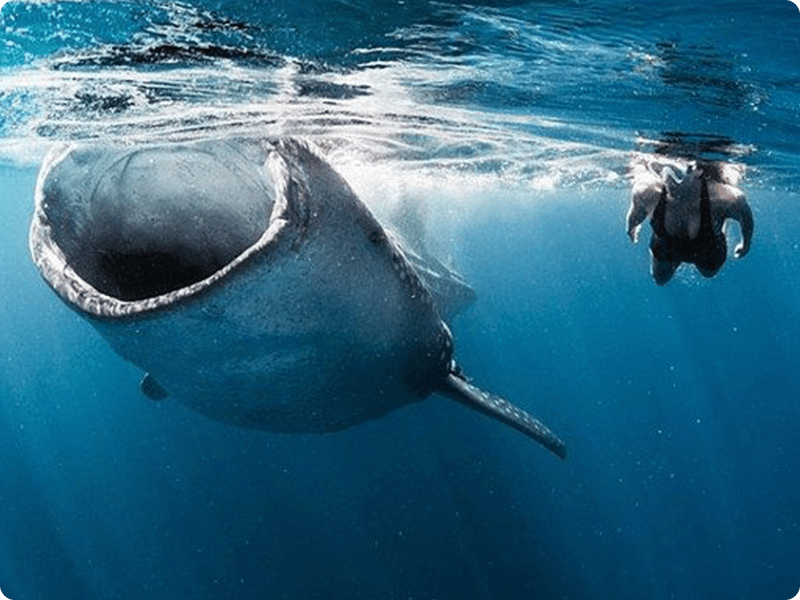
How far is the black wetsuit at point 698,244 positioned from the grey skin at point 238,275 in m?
3.43

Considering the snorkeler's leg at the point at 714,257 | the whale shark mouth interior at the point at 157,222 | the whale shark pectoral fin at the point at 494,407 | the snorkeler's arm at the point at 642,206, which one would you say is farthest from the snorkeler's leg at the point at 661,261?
the whale shark mouth interior at the point at 157,222

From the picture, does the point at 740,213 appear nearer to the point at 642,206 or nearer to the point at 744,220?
the point at 744,220

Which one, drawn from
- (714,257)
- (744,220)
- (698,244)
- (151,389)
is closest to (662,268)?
(698,244)

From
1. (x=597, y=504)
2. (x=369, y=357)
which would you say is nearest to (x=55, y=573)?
(x=597, y=504)

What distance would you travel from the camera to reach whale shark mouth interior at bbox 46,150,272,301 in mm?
4699

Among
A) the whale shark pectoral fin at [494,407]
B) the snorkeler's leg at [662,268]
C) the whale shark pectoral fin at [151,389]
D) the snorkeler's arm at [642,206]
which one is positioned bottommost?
the whale shark pectoral fin at [151,389]

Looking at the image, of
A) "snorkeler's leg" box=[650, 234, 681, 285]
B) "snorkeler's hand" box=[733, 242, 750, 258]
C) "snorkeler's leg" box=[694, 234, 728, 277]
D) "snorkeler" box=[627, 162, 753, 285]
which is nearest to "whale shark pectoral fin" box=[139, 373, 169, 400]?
"snorkeler" box=[627, 162, 753, 285]

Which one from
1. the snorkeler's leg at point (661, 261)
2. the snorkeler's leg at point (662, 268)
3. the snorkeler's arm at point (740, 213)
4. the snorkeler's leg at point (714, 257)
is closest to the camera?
the snorkeler's leg at point (714, 257)

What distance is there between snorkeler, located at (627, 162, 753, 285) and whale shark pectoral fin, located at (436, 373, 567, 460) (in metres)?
2.43

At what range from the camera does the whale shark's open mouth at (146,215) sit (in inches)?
179

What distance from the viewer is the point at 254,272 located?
3719 mm

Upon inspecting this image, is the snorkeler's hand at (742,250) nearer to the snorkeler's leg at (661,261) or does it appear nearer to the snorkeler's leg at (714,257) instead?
the snorkeler's leg at (714,257)

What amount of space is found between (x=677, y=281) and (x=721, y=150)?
266ft

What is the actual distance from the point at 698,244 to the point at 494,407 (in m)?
3.03
